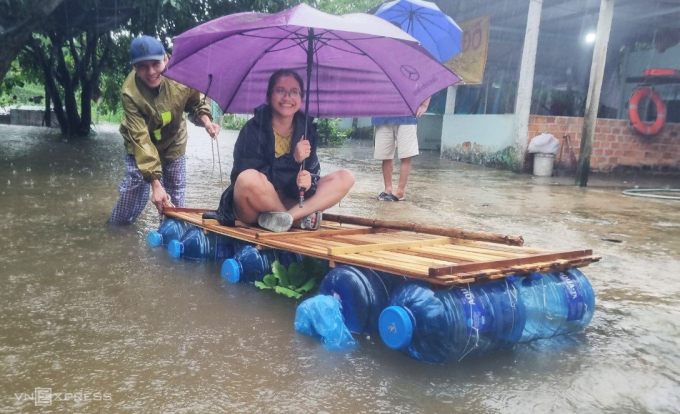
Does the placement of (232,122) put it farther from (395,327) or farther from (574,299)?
(395,327)

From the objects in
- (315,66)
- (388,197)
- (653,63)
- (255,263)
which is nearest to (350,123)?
(653,63)

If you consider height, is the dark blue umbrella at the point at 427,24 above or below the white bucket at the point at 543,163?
above

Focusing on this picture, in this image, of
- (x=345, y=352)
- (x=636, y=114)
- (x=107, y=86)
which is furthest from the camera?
(x=107, y=86)

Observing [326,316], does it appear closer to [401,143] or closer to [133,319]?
[133,319]

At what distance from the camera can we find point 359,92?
13.7 ft

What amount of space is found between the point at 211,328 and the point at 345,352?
67 cm

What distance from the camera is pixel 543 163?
35.2 feet

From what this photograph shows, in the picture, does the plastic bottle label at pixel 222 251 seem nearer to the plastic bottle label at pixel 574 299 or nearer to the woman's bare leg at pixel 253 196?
the woman's bare leg at pixel 253 196

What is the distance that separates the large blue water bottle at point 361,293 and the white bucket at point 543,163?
8.92 m

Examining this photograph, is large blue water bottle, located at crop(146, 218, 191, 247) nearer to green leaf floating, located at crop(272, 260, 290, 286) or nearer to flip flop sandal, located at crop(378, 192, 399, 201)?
green leaf floating, located at crop(272, 260, 290, 286)

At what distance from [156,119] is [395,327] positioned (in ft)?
9.77

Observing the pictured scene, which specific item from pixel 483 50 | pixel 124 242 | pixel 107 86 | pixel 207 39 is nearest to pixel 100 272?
pixel 124 242

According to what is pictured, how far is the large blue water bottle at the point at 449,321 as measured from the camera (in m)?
2.26

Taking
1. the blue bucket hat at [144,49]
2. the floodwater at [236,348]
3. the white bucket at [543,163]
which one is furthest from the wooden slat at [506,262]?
the white bucket at [543,163]
